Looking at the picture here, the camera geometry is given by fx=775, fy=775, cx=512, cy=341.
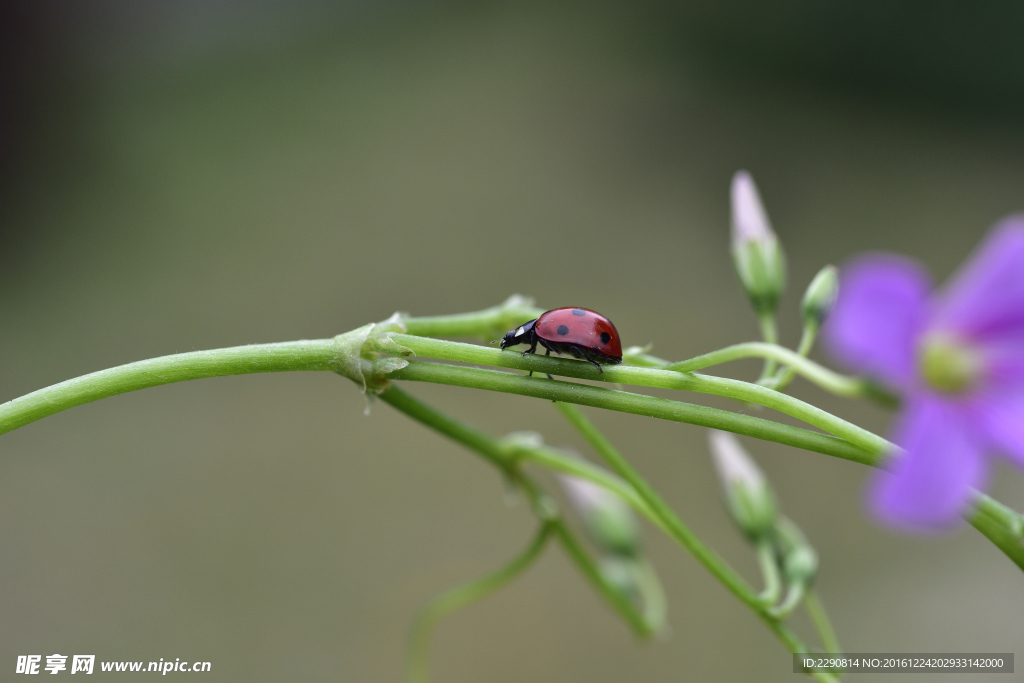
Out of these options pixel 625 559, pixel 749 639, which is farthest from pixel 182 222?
pixel 625 559

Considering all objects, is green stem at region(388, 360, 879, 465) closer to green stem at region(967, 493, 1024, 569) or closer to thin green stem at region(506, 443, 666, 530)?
green stem at region(967, 493, 1024, 569)

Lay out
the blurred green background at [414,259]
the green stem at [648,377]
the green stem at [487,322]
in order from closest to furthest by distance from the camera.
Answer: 1. the green stem at [648,377]
2. the green stem at [487,322]
3. the blurred green background at [414,259]

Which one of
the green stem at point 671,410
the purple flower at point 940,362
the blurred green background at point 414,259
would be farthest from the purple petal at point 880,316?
the blurred green background at point 414,259

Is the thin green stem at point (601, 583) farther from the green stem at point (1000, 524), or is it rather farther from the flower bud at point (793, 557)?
the green stem at point (1000, 524)

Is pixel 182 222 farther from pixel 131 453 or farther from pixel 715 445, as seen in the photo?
pixel 715 445

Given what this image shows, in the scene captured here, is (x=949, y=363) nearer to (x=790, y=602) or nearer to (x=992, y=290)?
(x=992, y=290)
